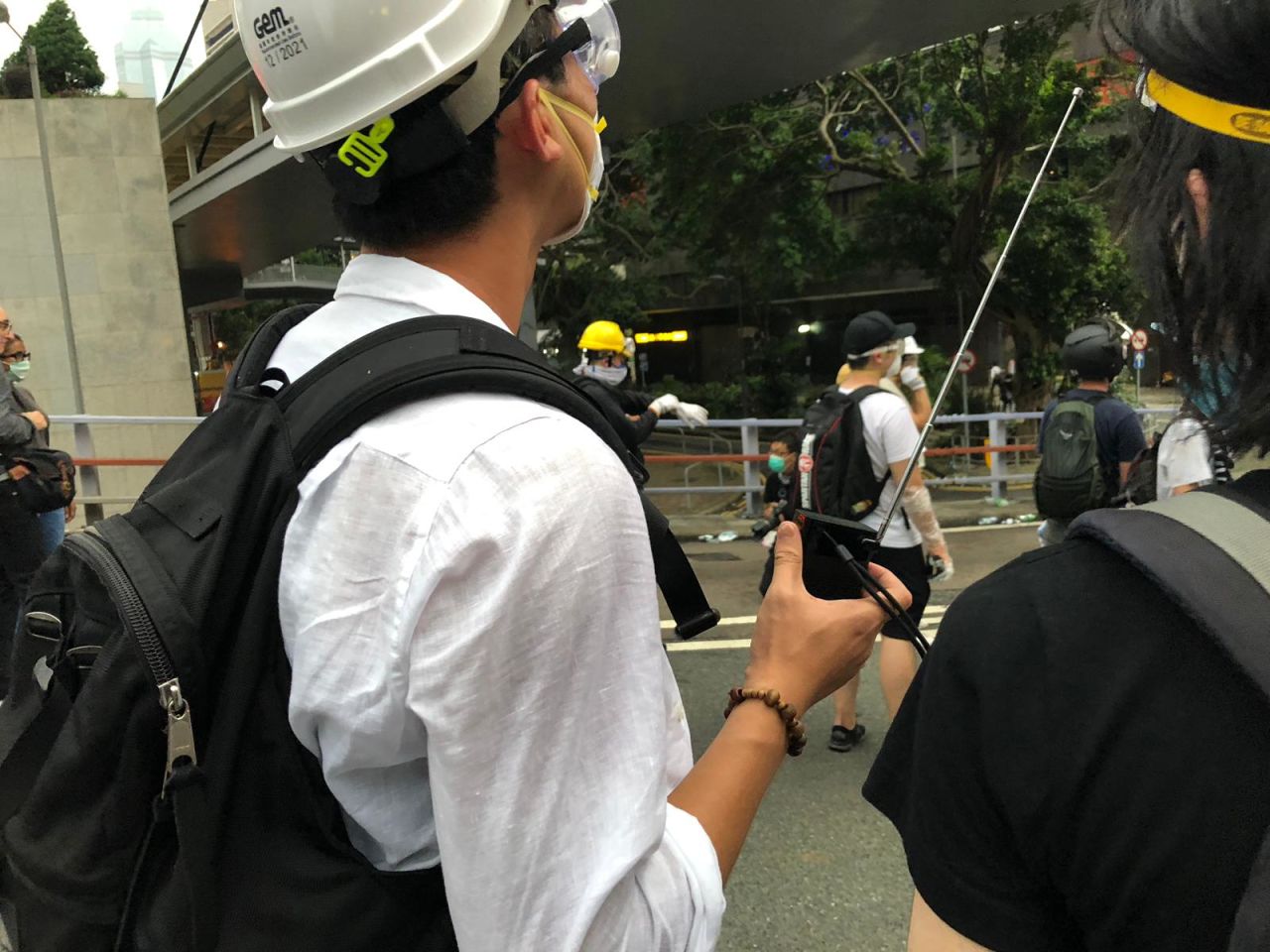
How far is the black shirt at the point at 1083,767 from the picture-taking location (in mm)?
680

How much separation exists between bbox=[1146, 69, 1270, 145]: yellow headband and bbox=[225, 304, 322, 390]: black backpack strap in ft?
3.08

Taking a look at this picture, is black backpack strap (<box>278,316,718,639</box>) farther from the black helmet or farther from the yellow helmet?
the yellow helmet

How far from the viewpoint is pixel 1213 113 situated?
0.74m

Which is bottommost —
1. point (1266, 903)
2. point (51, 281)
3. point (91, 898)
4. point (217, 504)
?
point (91, 898)

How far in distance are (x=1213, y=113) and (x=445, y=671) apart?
2.53 feet

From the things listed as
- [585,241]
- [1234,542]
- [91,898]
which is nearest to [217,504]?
[91,898]

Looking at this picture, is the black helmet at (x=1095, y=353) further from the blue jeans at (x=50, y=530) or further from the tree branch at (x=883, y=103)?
the tree branch at (x=883, y=103)

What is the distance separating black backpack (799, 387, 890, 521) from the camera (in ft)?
13.6

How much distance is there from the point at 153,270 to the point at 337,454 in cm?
1410

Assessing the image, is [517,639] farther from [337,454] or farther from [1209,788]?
[1209,788]

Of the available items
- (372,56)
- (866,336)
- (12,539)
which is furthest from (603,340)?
(372,56)

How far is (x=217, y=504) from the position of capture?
921 mm

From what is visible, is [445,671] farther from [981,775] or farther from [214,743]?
[981,775]

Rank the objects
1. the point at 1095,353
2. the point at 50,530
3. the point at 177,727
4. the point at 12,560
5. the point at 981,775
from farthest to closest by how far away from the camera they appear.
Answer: the point at 50,530 < the point at 1095,353 < the point at 12,560 < the point at 177,727 < the point at 981,775
